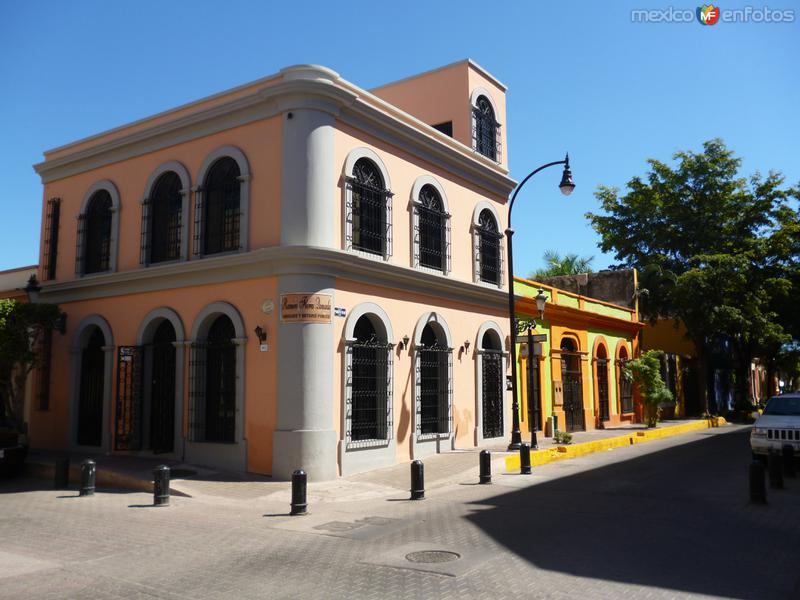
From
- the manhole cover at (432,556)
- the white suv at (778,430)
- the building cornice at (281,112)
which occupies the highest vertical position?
the building cornice at (281,112)

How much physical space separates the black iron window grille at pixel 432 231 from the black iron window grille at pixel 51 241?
35.3 feet

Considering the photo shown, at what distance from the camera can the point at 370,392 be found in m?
15.7

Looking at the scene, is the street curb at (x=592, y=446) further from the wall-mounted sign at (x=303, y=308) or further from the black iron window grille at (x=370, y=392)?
the wall-mounted sign at (x=303, y=308)

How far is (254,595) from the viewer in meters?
6.38

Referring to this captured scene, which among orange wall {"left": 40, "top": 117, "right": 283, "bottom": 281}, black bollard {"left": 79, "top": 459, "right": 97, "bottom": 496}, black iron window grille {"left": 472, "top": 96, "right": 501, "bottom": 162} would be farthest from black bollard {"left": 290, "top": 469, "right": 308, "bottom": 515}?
black iron window grille {"left": 472, "top": 96, "right": 501, "bottom": 162}

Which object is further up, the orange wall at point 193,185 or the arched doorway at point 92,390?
the orange wall at point 193,185

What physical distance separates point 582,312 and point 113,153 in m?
17.6

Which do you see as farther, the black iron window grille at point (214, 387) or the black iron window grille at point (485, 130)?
the black iron window grille at point (485, 130)

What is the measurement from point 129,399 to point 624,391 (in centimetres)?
2203

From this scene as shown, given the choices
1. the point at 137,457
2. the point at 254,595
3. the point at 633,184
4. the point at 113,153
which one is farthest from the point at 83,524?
the point at 633,184

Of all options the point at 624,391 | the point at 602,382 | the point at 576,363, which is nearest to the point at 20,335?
the point at 576,363

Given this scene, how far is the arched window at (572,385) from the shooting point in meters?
25.0

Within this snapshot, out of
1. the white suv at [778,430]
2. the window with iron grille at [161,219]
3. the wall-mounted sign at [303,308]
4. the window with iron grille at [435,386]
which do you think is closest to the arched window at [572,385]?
the window with iron grille at [435,386]

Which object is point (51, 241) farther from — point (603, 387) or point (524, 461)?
point (603, 387)
